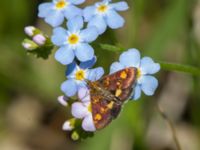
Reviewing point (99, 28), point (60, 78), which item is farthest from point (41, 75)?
point (99, 28)

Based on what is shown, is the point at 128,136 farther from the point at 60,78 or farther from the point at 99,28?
the point at 99,28

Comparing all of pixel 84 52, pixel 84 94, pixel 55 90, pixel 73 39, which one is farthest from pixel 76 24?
pixel 55 90

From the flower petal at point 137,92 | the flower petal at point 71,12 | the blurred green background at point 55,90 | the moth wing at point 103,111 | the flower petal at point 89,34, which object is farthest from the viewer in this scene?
the blurred green background at point 55,90

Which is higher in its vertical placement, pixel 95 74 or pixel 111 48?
pixel 111 48

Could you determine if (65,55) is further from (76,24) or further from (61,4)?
(61,4)

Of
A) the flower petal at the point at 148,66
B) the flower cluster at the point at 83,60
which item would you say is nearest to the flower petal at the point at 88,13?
the flower cluster at the point at 83,60

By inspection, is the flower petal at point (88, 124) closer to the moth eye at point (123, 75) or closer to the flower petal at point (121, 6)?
the moth eye at point (123, 75)
